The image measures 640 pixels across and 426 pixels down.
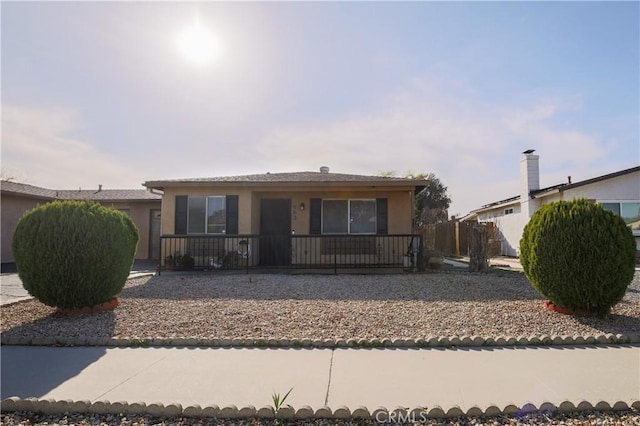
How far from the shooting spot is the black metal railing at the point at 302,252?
1095 centimetres

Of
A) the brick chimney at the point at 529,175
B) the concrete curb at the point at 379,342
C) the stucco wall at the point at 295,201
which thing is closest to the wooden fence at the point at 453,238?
the brick chimney at the point at 529,175

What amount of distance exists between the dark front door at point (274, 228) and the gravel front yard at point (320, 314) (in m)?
4.00

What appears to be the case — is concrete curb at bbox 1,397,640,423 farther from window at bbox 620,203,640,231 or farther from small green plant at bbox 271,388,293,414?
window at bbox 620,203,640,231

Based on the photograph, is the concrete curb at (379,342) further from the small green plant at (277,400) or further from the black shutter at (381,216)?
the black shutter at (381,216)

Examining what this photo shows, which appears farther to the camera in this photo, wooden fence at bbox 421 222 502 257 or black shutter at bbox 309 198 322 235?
wooden fence at bbox 421 222 502 257

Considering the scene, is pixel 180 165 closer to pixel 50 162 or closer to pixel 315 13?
pixel 50 162

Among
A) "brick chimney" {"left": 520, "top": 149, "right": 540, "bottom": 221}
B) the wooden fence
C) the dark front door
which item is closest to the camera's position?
the dark front door

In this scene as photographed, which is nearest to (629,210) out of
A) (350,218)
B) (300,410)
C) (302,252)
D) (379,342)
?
(350,218)

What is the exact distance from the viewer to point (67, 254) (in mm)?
5281

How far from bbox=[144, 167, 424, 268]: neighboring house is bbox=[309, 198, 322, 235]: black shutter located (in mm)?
33

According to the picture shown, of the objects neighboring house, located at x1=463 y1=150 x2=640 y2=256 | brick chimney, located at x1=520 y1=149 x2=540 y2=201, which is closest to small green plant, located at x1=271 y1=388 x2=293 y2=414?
neighboring house, located at x1=463 y1=150 x2=640 y2=256

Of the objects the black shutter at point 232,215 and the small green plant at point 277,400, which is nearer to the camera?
the small green plant at point 277,400

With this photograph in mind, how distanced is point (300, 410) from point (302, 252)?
361 inches

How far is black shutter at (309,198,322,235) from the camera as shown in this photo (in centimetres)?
1185
